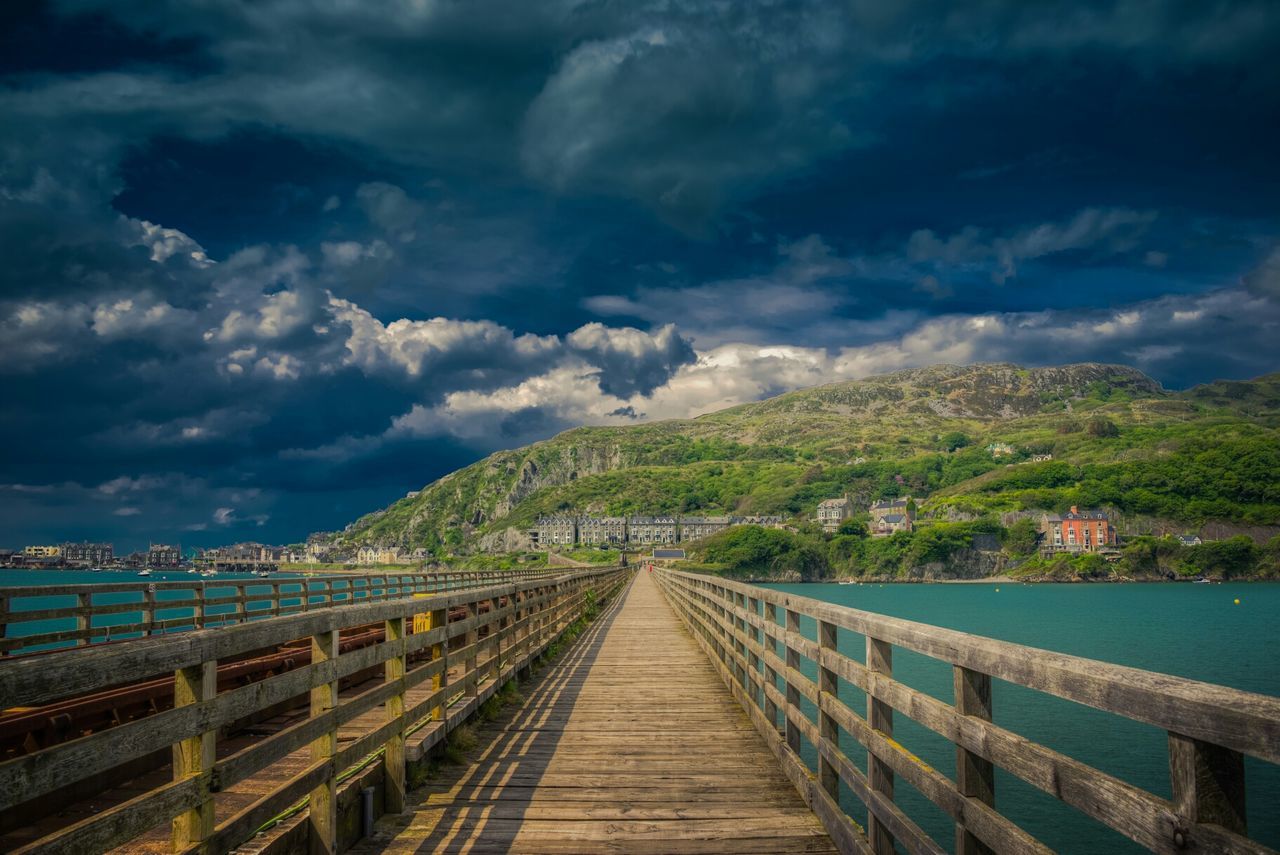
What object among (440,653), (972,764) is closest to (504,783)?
(440,653)

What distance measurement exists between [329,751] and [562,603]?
1284cm

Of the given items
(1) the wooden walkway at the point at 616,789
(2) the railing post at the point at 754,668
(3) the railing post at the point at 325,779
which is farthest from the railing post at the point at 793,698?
(3) the railing post at the point at 325,779

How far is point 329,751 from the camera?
15.0 ft

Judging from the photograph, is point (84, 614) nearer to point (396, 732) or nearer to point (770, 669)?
point (396, 732)

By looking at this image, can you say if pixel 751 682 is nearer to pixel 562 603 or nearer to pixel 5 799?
pixel 5 799

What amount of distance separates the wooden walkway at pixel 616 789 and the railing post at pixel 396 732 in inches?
6.1

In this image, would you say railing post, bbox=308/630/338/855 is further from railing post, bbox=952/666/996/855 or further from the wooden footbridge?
railing post, bbox=952/666/996/855

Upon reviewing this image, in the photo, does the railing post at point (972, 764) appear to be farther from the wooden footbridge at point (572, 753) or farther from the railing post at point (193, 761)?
the railing post at point (193, 761)

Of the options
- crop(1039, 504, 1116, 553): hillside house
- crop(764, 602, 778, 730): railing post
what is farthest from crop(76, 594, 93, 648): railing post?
crop(1039, 504, 1116, 553): hillside house

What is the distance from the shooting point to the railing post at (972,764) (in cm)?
324

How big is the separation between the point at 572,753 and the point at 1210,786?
20.3ft

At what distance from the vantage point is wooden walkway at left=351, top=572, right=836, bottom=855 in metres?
5.10

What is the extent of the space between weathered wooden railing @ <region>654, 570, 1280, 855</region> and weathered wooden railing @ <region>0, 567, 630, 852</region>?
9.92 feet

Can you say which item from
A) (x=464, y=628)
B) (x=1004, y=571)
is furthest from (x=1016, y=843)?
(x=1004, y=571)
